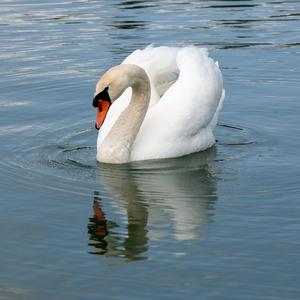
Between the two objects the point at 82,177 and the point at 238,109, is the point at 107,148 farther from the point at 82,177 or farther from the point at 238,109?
the point at 238,109

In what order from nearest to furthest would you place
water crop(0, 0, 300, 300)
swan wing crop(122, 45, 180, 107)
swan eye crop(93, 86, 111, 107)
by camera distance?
1. water crop(0, 0, 300, 300)
2. swan eye crop(93, 86, 111, 107)
3. swan wing crop(122, 45, 180, 107)

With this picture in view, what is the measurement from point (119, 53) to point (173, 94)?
18.1 feet

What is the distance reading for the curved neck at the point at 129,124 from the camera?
34.3ft

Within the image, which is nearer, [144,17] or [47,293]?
[47,293]

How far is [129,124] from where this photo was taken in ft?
34.7

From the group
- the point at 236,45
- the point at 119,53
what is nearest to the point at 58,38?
the point at 119,53

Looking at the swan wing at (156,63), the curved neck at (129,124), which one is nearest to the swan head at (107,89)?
the curved neck at (129,124)

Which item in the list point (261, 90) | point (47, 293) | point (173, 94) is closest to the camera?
point (47, 293)

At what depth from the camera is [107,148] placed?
1054 cm

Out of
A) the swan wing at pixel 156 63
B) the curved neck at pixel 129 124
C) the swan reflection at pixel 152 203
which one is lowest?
the swan reflection at pixel 152 203

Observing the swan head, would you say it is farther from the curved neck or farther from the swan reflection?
the swan reflection

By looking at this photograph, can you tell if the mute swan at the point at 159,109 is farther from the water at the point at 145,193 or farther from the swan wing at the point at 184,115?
the water at the point at 145,193

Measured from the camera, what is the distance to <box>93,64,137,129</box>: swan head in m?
9.97

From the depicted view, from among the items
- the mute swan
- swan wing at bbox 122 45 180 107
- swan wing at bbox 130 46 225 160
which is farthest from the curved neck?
swan wing at bbox 122 45 180 107
